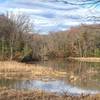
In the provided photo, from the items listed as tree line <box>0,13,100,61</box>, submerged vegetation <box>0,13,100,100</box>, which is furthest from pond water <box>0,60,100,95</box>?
tree line <box>0,13,100,61</box>

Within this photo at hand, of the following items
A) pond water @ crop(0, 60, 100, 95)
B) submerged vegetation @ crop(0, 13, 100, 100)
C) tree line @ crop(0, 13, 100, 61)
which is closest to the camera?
pond water @ crop(0, 60, 100, 95)

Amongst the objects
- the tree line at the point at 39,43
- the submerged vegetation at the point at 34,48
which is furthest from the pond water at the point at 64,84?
the tree line at the point at 39,43

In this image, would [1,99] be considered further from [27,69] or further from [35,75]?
[27,69]

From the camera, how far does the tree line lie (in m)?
57.3

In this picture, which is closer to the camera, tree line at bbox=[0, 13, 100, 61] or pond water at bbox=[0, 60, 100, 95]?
pond water at bbox=[0, 60, 100, 95]

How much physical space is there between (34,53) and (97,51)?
18.3m

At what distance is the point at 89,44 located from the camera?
276 ft

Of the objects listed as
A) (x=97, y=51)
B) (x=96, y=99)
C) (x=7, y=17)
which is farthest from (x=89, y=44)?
(x=96, y=99)

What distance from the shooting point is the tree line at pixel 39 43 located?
57.3m

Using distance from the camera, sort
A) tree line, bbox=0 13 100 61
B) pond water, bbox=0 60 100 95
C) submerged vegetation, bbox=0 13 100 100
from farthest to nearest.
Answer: tree line, bbox=0 13 100 61
submerged vegetation, bbox=0 13 100 100
pond water, bbox=0 60 100 95

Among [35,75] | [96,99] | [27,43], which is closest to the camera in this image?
[96,99]

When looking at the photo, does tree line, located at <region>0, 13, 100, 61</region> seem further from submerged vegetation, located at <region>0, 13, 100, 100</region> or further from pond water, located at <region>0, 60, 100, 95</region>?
pond water, located at <region>0, 60, 100, 95</region>

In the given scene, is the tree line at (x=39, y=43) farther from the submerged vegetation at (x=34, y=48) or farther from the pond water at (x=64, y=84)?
the pond water at (x=64, y=84)

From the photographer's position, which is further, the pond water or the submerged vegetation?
the submerged vegetation
